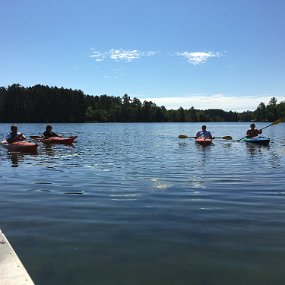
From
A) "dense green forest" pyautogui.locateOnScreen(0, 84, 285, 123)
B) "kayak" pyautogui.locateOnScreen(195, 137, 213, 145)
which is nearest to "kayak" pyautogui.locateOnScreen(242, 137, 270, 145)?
"kayak" pyautogui.locateOnScreen(195, 137, 213, 145)

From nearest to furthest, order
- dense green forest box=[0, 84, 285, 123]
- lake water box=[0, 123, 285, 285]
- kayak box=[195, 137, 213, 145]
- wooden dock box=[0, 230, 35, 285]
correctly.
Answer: wooden dock box=[0, 230, 35, 285]
lake water box=[0, 123, 285, 285]
kayak box=[195, 137, 213, 145]
dense green forest box=[0, 84, 285, 123]

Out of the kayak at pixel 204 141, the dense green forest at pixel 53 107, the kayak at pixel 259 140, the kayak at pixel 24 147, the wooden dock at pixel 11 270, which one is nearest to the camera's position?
the wooden dock at pixel 11 270

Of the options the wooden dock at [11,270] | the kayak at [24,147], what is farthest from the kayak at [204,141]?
the wooden dock at [11,270]

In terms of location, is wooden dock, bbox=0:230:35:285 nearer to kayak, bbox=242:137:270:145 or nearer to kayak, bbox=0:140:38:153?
kayak, bbox=0:140:38:153

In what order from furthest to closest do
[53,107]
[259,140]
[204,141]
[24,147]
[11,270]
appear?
1. [53,107]
2. [204,141]
3. [259,140]
4. [24,147]
5. [11,270]

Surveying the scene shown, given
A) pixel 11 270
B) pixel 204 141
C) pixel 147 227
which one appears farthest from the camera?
pixel 204 141

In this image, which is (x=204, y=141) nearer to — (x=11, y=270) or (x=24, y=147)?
(x=24, y=147)

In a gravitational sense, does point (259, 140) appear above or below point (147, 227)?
above

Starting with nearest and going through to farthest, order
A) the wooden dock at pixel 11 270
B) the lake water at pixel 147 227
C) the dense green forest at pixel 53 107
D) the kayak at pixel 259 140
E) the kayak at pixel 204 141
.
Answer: the wooden dock at pixel 11 270 < the lake water at pixel 147 227 < the kayak at pixel 259 140 < the kayak at pixel 204 141 < the dense green forest at pixel 53 107

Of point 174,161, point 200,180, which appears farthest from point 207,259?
point 174,161

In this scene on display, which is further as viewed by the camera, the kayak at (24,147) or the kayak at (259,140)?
the kayak at (259,140)

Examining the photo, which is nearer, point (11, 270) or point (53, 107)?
point (11, 270)

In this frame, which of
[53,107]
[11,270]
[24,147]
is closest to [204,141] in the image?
[24,147]

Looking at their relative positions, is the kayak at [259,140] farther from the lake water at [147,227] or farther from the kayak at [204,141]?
the lake water at [147,227]
